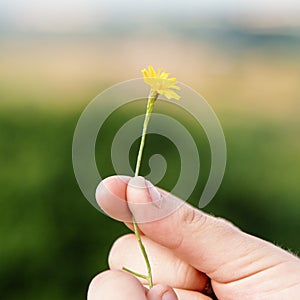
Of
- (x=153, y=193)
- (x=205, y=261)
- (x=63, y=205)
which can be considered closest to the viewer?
(x=153, y=193)

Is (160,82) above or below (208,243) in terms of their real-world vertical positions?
above

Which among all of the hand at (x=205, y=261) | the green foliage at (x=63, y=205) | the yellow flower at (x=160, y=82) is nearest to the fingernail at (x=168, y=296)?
the hand at (x=205, y=261)

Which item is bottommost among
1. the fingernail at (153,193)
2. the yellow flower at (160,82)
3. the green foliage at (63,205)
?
the green foliage at (63,205)

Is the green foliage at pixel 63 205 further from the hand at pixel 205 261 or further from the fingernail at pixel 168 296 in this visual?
the fingernail at pixel 168 296

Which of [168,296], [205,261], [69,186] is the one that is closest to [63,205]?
[69,186]

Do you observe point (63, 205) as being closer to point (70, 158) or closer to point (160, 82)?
point (70, 158)

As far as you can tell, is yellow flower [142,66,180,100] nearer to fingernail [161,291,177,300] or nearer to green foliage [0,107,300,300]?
fingernail [161,291,177,300]

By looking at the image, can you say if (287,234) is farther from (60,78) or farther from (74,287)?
(60,78)


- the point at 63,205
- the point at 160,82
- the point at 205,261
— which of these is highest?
the point at 160,82
